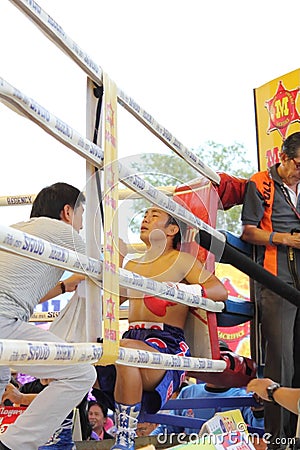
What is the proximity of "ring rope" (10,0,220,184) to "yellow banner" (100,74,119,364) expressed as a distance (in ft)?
0.19

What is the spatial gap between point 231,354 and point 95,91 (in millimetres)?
1117

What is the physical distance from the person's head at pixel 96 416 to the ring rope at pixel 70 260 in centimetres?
125

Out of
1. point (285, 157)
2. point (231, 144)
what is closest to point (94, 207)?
point (285, 157)

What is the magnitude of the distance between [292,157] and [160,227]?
0.81 m

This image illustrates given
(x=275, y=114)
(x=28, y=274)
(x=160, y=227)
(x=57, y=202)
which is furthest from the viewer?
(x=275, y=114)

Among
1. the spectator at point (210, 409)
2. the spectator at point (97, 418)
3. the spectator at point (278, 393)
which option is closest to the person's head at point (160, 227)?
the spectator at point (278, 393)

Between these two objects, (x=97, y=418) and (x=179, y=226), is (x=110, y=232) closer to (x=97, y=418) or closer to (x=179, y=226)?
(x=179, y=226)

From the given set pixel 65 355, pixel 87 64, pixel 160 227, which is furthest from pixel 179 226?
pixel 65 355

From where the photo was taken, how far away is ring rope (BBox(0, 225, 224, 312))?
1156 mm

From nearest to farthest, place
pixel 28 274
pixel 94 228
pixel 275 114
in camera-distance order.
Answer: pixel 94 228
pixel 28 274
pixel 275 114

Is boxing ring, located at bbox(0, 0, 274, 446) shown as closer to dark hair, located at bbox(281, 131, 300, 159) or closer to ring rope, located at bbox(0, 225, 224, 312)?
ring rope, located at bbox(0, 225, 224, 312)

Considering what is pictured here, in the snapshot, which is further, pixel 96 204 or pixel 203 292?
pixel 203 292

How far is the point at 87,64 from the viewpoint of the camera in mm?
1490

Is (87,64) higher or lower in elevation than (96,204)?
higher
